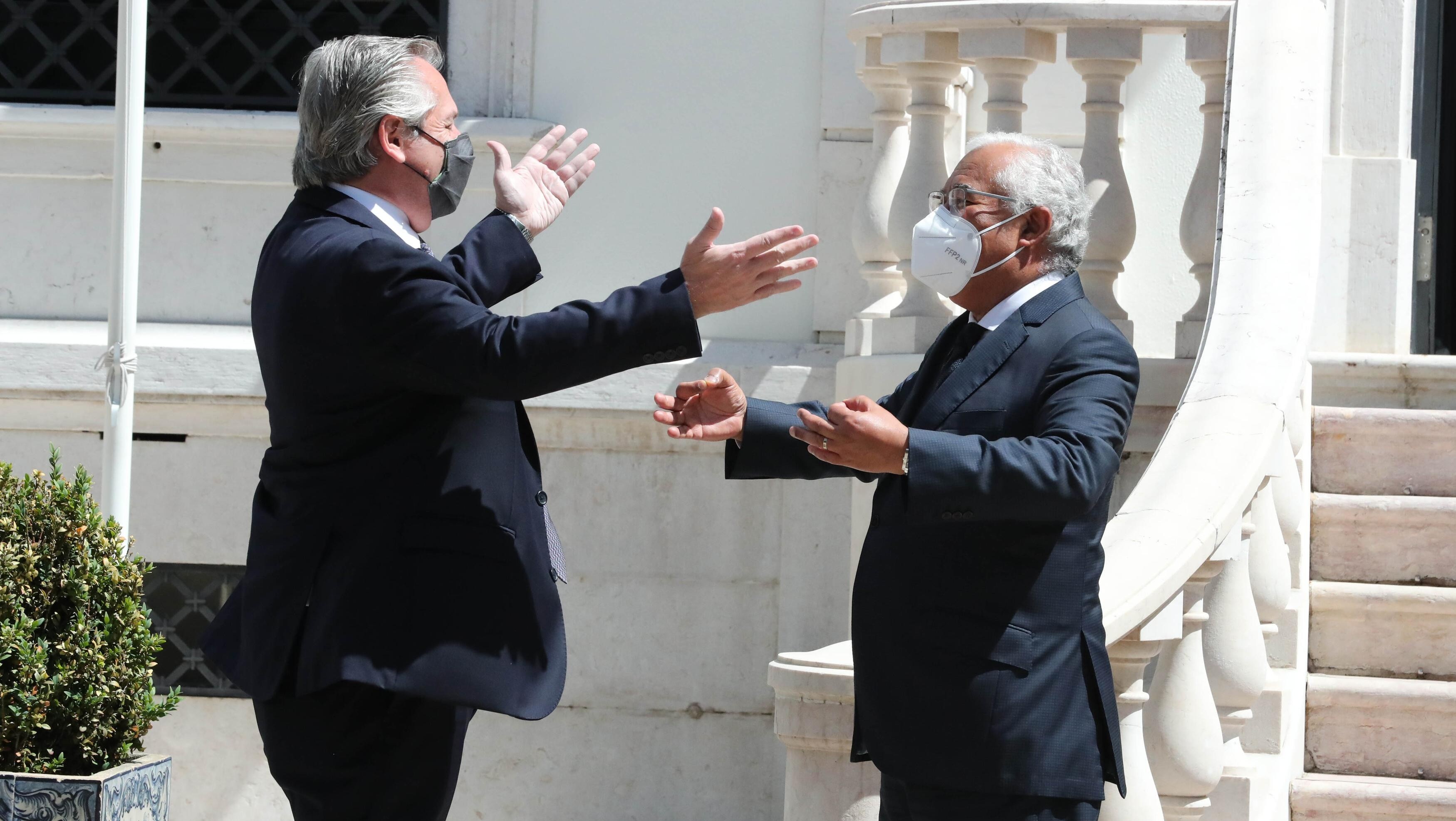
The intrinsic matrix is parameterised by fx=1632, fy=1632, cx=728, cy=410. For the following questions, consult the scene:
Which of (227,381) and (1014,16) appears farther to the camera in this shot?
(227,381)

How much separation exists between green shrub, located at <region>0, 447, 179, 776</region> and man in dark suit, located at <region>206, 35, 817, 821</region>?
127 cm

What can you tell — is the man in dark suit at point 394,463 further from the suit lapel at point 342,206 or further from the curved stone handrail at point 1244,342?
the curved stone handrail at point 1244,342

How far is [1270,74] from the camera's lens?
4.04 metres

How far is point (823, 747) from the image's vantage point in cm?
309

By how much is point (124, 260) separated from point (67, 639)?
3.41ft

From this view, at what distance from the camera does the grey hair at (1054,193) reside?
8.66 feet

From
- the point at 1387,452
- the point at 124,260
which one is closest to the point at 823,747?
the point at 124,260

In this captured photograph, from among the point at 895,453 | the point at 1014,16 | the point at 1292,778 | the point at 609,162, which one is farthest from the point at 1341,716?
the point at 609,162

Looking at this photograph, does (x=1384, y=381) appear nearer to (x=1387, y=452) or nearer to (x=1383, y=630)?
(x=1387, y=452)

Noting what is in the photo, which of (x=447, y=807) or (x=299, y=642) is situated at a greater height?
(x=299, y=642)

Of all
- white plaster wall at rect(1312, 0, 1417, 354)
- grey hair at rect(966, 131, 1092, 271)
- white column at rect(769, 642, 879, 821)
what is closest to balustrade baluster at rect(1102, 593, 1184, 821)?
white column at rect(769, 642, 879, 821)

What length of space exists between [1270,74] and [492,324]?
2.52m

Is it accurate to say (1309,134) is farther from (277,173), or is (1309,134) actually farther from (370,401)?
(277,173)

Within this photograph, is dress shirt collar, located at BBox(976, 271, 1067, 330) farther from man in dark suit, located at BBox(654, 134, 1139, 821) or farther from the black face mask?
the black face mask
